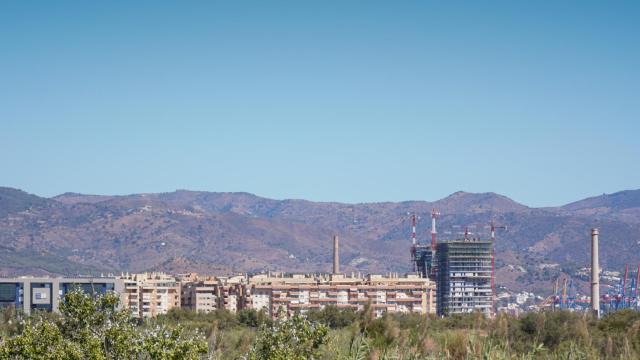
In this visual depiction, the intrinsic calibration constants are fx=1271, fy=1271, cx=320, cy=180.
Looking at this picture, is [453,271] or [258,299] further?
[453,271]

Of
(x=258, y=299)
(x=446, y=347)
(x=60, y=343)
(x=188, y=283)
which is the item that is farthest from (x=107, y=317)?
(x=188, y=283)

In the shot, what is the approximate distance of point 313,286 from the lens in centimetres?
11175

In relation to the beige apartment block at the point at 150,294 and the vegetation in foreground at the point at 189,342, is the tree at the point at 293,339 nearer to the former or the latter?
the vegetation in foreground at the point at 189,342

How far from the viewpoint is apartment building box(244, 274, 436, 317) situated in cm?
10838

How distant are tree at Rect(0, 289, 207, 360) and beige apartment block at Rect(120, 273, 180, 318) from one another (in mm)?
77369

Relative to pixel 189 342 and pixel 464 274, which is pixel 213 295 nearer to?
pixel 464 274

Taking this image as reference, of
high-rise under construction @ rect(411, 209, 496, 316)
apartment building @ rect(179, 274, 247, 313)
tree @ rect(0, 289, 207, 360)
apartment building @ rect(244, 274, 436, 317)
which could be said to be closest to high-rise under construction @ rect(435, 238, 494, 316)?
high-rise under construction @ rect(411, 209, 496, 316)

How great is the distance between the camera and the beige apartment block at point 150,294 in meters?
104

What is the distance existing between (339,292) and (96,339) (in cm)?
9148

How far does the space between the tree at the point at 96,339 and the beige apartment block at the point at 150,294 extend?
7737 cm

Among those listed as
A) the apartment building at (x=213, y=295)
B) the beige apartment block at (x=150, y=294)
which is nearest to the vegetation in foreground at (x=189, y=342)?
the beige apartment block at (x=150, y=294)

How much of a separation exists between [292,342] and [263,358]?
1.99 m

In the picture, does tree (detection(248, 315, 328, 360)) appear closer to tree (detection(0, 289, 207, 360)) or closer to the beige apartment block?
tree (detection(0, 289, 207, 360))

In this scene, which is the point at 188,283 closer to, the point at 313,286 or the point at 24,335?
the point at 313,286
